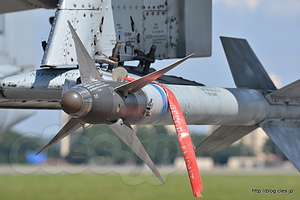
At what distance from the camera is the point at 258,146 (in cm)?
1723

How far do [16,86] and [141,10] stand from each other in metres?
2.30

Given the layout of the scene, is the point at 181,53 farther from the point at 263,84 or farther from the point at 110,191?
the point at 110,191

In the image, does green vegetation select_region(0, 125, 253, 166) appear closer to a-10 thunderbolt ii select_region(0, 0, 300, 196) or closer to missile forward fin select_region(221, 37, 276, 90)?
a-10 thunderbolt ii select_region(0, 0, 300, 196)

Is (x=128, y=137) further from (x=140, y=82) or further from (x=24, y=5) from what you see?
(x=24, y=5)

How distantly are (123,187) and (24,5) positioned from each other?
7.94 m

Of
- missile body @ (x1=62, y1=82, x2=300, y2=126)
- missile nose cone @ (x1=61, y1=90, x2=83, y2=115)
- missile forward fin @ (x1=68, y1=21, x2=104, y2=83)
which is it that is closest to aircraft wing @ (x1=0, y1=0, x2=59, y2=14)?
missile body @ (x1=62, y1=82, x2=300, y2=126)

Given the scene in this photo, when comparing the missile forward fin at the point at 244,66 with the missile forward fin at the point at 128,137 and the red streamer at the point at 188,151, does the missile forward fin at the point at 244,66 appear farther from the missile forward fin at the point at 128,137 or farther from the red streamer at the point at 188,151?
the missile forward fin at the point at 128,137

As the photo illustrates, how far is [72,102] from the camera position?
5328mm

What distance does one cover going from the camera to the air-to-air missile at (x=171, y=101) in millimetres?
5758

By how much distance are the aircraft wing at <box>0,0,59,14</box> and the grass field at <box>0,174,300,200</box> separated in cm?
511

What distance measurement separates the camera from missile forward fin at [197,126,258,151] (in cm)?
958

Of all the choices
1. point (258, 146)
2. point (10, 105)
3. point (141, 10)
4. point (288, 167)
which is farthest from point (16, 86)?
point (288, 167)

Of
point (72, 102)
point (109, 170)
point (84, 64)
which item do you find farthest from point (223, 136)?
point (109, 170)

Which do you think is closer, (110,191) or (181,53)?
(181,53)
